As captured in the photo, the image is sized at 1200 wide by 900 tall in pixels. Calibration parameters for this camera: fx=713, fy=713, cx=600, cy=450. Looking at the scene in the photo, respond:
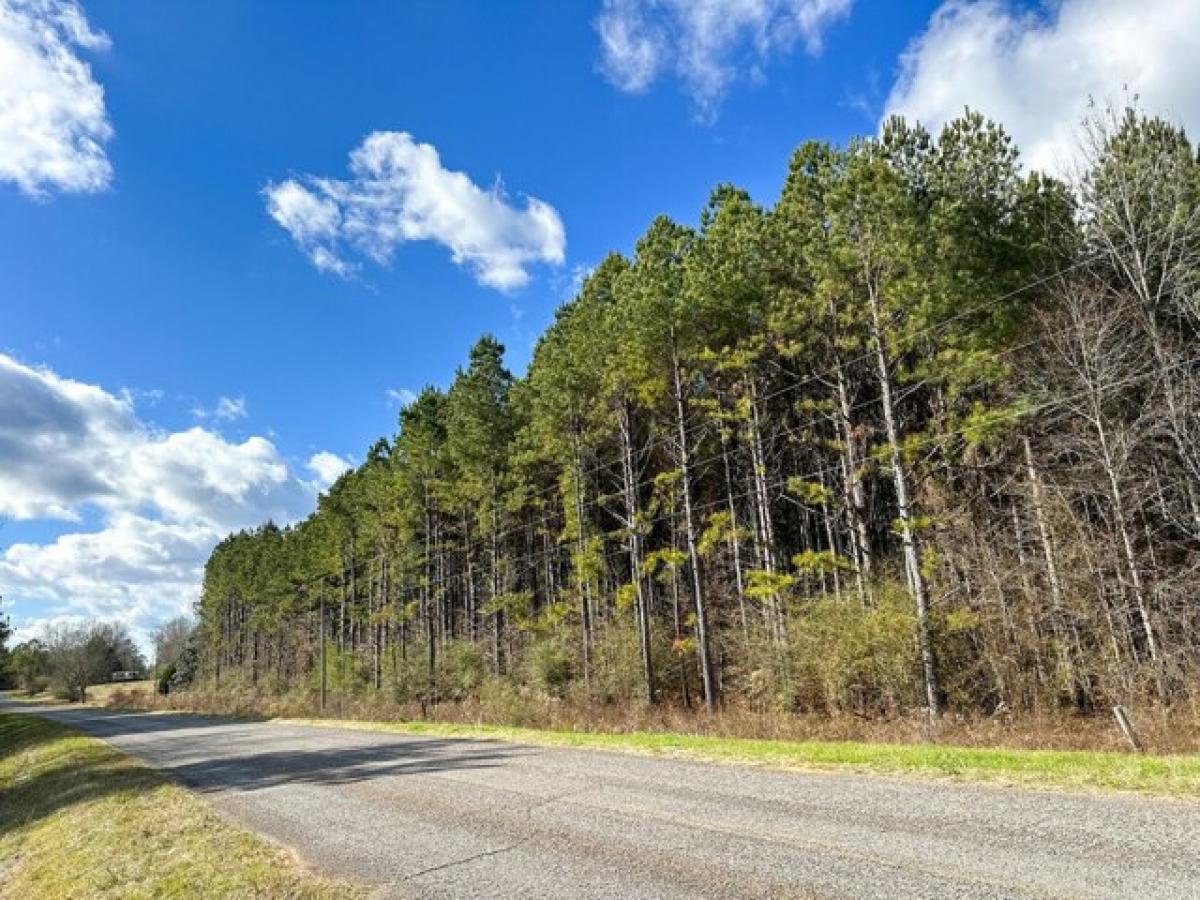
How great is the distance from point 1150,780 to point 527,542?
33.0m

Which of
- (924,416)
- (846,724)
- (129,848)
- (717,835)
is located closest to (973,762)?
(717,835)

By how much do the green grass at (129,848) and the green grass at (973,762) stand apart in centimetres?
677

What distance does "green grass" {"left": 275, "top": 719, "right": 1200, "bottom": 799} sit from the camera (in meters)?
7.48

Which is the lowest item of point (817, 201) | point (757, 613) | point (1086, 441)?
point (757, 613)

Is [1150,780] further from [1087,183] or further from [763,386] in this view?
[763,386]

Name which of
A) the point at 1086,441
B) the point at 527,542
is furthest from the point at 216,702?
the point at 1086,441

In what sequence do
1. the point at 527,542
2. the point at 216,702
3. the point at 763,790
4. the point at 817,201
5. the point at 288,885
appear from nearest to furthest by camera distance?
the point at 288,885
the point at 763,790
the point at 817,201
the point at 527,542
the point at 216,702

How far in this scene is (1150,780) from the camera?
7355 millimetres

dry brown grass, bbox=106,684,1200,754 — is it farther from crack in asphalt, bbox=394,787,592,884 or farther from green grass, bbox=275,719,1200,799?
crack in asphalt, bbox=394,787,592,884

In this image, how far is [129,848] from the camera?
848cm

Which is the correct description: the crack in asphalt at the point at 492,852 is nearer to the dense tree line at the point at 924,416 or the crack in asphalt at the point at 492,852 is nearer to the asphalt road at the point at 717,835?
the asphalt road at the point at 717,835

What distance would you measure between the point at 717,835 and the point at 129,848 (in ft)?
23.1

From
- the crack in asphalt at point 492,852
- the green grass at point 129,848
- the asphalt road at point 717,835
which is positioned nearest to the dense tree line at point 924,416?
the asphalt road at point 717,835

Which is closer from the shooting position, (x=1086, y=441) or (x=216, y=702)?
(x=1086, y=441)
